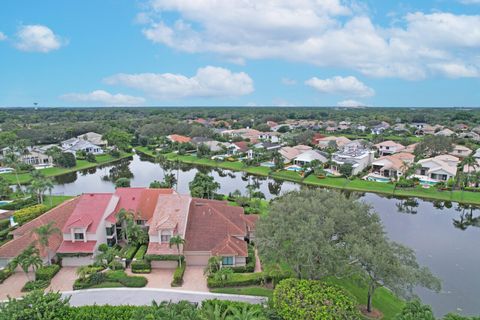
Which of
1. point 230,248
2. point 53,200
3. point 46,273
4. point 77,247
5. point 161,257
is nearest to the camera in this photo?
point 46,273

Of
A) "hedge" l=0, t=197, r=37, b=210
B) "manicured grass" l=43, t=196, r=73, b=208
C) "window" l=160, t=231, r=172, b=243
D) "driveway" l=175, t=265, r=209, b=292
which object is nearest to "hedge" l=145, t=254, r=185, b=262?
"driveway" l=175, t=265, r=209, b=292

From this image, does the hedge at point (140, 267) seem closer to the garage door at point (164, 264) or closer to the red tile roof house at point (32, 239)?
the garage door at point (164, 264)

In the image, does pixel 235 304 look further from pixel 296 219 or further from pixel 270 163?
pixel 270 163

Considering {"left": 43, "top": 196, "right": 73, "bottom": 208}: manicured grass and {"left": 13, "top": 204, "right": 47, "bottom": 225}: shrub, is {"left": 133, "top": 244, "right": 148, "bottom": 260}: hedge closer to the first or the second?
{"left": 13, "top": 204, "right": 47, "bottom": 225}: shrub

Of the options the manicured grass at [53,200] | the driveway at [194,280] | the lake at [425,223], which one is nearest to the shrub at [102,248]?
the driveway at [194,280]

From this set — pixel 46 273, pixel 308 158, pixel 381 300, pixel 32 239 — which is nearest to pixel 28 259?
pixel 46 273

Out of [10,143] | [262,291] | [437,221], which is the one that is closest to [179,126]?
[10,143]

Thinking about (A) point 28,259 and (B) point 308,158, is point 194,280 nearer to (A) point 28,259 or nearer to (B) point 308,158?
(A) point 28,259
